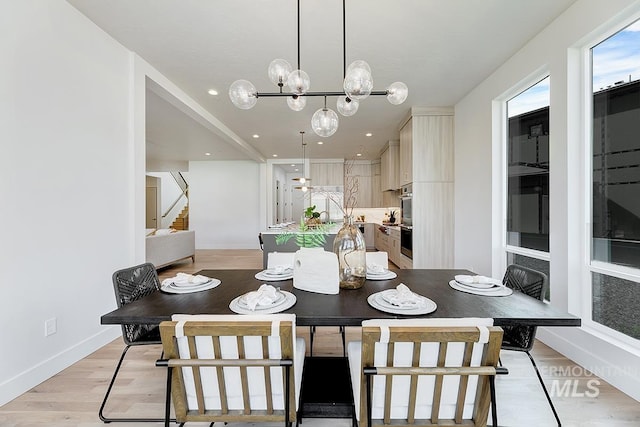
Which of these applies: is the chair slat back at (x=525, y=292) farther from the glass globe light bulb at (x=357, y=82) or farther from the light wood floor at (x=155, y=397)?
the glass globe light bulb at (x=357, y=82)

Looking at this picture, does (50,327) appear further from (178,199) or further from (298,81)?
(178,199)

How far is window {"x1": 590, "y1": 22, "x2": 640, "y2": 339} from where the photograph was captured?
74.3 inches

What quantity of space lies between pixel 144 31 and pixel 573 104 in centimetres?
364

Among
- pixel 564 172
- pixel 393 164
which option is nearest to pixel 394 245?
pixel 393 164

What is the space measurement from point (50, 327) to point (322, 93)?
259cm

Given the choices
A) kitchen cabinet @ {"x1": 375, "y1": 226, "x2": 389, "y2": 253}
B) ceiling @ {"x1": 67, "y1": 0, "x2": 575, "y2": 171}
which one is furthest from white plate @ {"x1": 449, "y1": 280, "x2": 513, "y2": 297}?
kitchen cabinet @ {"x1": 375, "y1": 226, "x2": 389, "y2": 253}

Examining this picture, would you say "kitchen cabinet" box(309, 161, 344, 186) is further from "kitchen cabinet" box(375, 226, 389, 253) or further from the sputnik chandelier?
the sputnik chandelier

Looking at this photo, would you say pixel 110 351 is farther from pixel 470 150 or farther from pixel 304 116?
pixel 470 150

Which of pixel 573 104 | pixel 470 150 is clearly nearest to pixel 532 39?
pixel 573 104

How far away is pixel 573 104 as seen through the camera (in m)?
2.24

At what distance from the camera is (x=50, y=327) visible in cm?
202

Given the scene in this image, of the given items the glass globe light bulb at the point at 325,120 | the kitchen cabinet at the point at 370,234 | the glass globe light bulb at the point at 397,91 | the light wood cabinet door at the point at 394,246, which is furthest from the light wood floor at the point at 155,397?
the kitchen cabinet at the point at 370,234

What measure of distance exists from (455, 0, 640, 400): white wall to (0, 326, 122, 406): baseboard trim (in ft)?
12.8

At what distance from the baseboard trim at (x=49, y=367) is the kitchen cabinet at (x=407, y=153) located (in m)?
4.29
